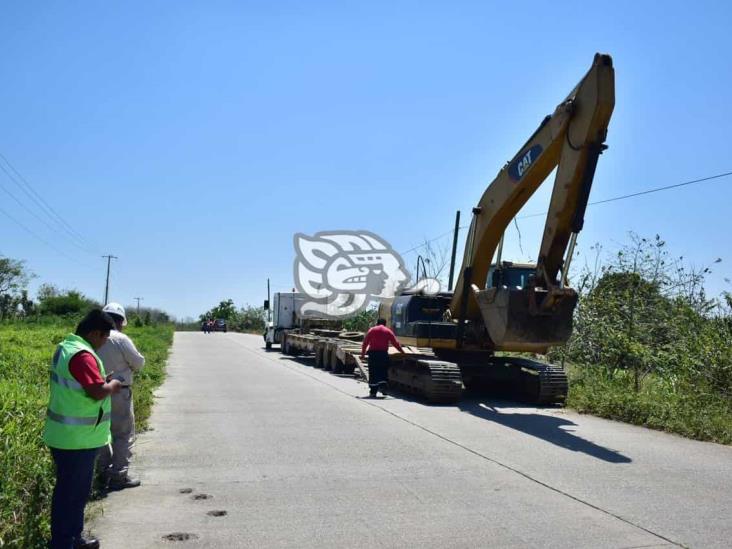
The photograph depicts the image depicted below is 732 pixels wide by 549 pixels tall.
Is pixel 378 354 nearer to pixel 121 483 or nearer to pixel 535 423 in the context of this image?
pixel 535 423

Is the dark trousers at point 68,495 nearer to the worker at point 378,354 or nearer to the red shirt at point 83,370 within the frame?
the red shirt at point 83,370

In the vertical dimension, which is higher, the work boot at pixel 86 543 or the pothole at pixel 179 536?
the work boot at pixel 86 543

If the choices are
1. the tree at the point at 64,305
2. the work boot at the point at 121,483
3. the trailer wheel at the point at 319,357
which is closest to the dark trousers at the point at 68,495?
the work boot at the point at 121,483

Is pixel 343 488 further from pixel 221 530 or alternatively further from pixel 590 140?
pixel 590 140

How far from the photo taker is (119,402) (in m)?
6.82

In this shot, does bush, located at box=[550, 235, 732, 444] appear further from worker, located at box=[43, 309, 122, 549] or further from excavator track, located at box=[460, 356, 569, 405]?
worker, located at box=[43, 309, 122, 549]

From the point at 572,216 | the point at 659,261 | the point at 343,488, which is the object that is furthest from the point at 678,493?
the point at 659,261

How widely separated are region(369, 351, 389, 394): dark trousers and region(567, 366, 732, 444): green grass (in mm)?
3894

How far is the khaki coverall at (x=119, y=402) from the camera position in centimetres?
677

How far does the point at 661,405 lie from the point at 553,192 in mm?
4092

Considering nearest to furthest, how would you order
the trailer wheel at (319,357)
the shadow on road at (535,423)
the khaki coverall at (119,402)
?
the khaki coverall at (119,402) < the shadow on road at (535,423) < the trailer wheel at (319,357)

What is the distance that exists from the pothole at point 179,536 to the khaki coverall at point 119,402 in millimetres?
1540

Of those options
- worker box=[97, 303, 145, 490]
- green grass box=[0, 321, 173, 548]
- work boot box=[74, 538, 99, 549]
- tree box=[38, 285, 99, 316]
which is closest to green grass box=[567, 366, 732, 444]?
worker box=[97, 303, 145, 490]

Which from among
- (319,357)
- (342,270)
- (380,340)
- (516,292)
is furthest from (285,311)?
(516,292)
